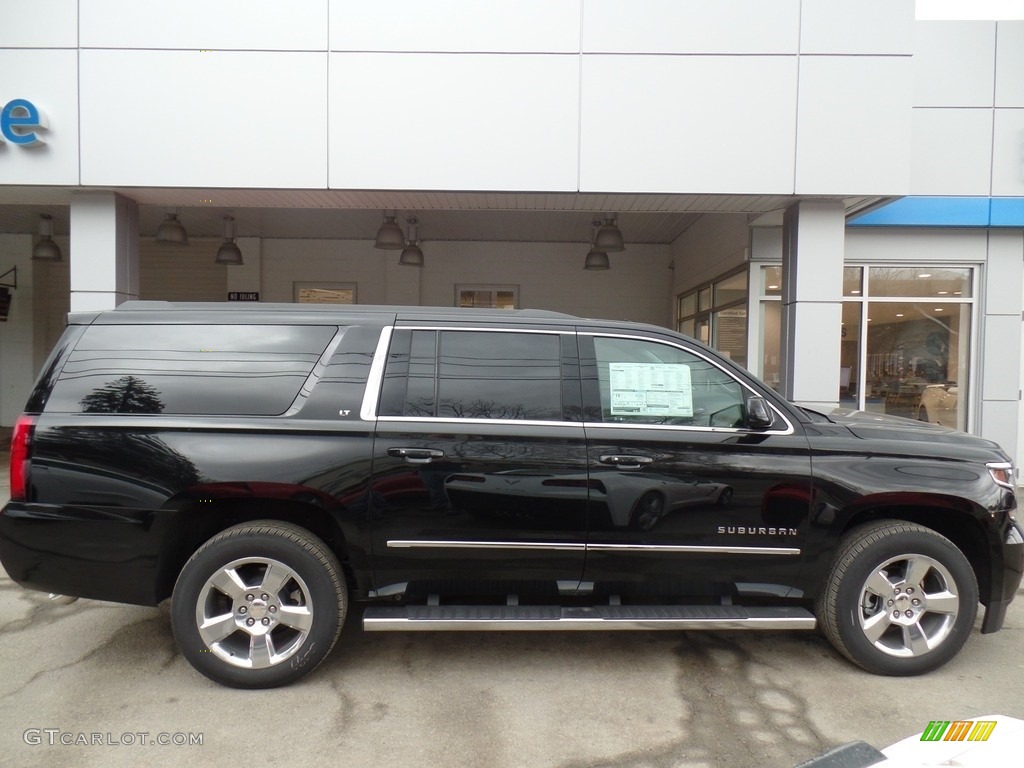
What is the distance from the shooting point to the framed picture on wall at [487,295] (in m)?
13.5

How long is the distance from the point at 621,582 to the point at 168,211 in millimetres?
9625

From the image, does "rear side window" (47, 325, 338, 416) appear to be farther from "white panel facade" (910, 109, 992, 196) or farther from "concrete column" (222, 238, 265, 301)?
"concrete column" (222, 238, 265, 301)

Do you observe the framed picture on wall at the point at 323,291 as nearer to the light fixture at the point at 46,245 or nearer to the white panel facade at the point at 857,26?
the light fixture at the point at 46,245

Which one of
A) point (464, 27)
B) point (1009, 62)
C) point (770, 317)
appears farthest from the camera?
point (770, 317)

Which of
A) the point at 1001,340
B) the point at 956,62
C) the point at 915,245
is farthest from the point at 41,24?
the point at 1001,340

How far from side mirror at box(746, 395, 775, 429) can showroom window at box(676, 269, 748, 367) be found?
17.3 feet

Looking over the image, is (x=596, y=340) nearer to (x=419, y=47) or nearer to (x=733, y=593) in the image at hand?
(x=733, y=593)

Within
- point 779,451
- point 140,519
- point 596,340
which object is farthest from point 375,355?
point 779,451

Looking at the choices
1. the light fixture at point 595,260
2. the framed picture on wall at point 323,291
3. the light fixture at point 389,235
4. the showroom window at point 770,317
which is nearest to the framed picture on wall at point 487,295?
the framed picture on wall at point 323,291

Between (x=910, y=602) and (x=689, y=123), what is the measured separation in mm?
4931

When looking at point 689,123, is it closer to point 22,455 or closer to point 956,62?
point 956,62

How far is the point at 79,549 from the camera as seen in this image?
124 inches

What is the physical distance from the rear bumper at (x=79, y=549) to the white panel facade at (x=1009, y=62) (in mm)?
10152

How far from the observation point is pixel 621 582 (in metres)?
3.35
